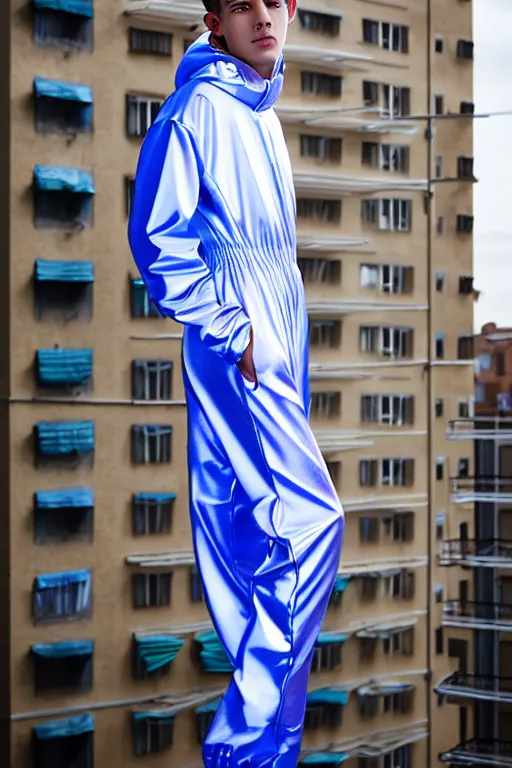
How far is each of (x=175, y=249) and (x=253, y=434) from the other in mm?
340

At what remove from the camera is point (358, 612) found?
418 cm

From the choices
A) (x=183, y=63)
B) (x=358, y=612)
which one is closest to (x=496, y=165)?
(x=358, y=612)

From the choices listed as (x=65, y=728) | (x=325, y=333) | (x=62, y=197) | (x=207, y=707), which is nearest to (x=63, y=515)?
(x=65, y=728)

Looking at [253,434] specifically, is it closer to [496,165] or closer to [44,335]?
[44,335]

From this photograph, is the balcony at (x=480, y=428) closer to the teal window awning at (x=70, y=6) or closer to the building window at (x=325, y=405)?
the building window at (x=325, y=405)

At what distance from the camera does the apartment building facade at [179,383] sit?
12.2 ft

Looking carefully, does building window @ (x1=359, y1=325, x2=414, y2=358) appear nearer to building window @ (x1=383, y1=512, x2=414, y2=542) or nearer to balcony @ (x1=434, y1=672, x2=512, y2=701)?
building window @ (x1=383, y1=512, x2=414, y2=542)

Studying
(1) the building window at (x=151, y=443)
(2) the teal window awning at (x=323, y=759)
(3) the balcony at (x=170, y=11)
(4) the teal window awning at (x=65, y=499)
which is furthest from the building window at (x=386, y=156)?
(2) the teal window awning at (x=323, y=759)

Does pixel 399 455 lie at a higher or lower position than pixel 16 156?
lower

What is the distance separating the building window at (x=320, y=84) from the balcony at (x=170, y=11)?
39 centimetres

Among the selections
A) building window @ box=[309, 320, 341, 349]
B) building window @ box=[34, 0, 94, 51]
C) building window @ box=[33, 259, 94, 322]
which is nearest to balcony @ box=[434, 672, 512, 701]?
building window @ box=[309, 320, 341, 349]

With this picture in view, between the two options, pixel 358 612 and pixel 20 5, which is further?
pixel 358 612

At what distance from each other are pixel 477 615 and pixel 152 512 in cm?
103

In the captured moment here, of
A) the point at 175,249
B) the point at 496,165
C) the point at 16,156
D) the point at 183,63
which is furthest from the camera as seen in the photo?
the point at 496,165
